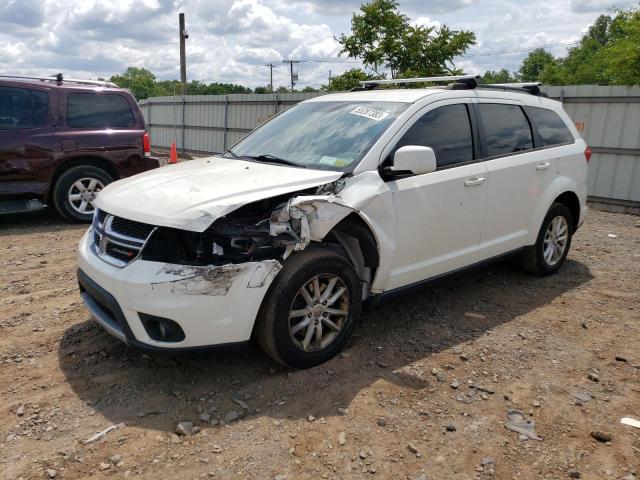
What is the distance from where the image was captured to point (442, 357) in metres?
3.87

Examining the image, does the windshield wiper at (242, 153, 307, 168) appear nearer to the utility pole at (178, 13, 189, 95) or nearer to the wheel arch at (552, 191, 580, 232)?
the wheel arch at (552, 191, 580, 232)

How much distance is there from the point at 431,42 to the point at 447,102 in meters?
8.05

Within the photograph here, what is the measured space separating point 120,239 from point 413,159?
6.33ft

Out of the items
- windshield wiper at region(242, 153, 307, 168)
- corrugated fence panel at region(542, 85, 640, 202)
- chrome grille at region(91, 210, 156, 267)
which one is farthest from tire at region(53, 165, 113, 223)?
corrugated fence panel at region(542, 85, 640, 202)

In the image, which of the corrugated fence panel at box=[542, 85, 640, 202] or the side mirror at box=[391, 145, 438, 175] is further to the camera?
the corrugated fence panel at box=[542, 85, 640, 202]

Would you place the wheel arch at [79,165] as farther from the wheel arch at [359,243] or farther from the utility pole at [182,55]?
the utility pole at [182,55]

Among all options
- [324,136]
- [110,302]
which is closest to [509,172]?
[324,136]

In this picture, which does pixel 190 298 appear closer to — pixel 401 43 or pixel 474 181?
pixel 474 181

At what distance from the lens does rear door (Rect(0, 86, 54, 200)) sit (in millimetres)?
7152

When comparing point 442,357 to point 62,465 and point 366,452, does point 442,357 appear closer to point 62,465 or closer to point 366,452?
point 366,452

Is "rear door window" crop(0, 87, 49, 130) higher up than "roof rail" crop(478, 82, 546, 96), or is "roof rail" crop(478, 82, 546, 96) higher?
"roof rail" crop(478, 82, 546, 96)

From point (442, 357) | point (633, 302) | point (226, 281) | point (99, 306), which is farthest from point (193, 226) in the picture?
point (633, 302)

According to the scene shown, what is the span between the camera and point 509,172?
469 centimetres

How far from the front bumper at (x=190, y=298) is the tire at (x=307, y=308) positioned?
96 millimetres
